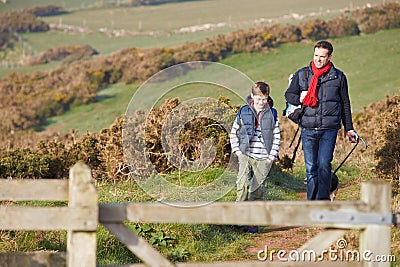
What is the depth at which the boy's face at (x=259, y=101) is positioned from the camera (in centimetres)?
849

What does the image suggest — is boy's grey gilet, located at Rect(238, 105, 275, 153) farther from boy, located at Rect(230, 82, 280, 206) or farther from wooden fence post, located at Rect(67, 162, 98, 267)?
wooden fence post, located at Rect(67, 162, 98, 267)

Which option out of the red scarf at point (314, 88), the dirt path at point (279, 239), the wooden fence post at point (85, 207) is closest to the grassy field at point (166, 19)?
the dirt path at point (279, 239)

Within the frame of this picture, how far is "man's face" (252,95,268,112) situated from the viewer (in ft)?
27.9

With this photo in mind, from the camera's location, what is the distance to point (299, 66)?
42.4 metres

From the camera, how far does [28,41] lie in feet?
234

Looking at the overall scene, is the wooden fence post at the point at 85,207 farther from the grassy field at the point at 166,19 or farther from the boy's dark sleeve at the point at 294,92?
the grassy field at the point at 166,19

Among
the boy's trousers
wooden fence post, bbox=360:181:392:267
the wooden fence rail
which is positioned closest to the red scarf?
the boy's trousers

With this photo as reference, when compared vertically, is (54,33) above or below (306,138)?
above

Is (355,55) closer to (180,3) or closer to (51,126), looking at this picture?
(51,126)

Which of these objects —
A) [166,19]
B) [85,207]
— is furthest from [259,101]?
[166,19]

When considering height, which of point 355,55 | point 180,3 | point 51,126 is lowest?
point 51,126

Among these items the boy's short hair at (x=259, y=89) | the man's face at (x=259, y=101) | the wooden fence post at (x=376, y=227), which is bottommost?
the wooden fence post at (x=376, y=227)

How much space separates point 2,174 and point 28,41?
6064 cm

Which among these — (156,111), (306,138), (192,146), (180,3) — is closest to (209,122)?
(192,146)
